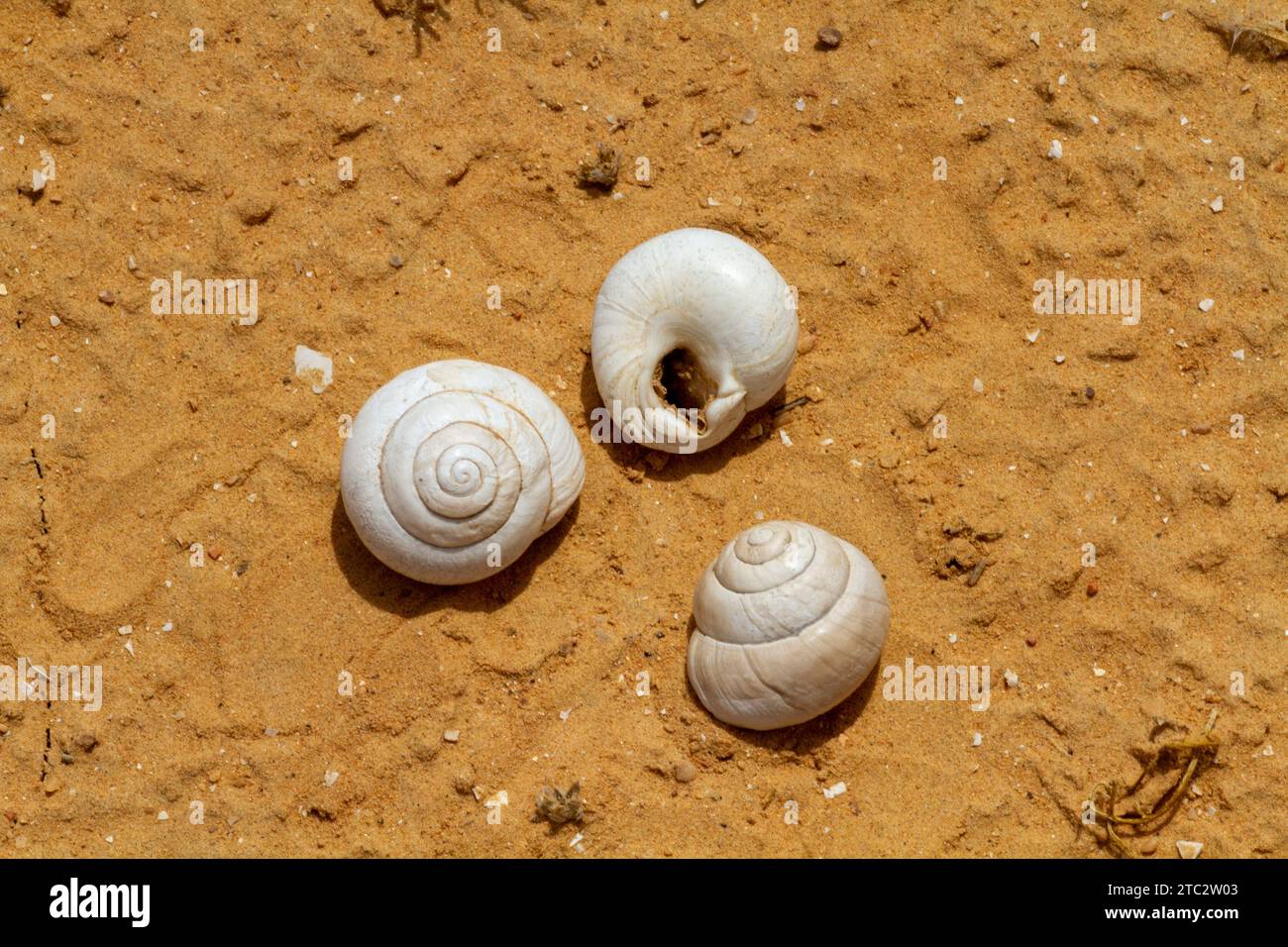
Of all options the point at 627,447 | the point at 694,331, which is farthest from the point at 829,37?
the point at 627,447

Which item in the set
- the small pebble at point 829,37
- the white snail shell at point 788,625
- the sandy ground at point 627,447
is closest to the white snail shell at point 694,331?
the sandy ground at point 627,447

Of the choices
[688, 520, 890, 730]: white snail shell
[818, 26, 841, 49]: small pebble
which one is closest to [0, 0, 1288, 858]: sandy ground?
[818, 26, 841, 49]: small pebble

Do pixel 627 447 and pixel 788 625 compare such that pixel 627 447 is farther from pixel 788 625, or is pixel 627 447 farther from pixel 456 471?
pixel 788 625

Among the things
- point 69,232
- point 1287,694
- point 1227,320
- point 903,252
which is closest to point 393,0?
point 69,232

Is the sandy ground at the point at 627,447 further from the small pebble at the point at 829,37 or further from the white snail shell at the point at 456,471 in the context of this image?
the white snail shell at the point at 456,471

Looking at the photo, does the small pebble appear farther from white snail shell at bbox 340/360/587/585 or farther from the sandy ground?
white snail shell at bbox 340/360/587/585
